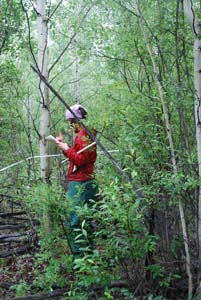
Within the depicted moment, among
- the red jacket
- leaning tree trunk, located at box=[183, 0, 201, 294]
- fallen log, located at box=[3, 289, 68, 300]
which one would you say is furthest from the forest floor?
leaning tree trunk, located at box=[183, 0, 201, 294]

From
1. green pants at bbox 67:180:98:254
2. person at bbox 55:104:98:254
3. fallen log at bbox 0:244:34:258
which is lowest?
fallen log at bbox 0:244:34:258

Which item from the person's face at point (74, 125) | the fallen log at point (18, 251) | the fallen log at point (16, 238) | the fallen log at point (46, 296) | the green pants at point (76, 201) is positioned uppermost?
the person's face at point (74, 125)

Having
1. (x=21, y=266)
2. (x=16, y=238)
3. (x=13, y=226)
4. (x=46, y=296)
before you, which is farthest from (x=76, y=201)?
(x=13, y=226)

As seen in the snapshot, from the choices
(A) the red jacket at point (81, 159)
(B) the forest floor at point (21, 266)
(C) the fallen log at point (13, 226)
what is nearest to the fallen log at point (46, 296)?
(B) the forest floor at point (21, 266)

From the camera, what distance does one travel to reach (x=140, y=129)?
343cm

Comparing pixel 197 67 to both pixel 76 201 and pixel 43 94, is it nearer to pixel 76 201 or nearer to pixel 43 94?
pixel 76 201

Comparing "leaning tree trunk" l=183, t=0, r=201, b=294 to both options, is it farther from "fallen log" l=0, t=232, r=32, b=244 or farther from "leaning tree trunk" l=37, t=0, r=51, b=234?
"fallen log" l=0, t=232, r=32, b=244

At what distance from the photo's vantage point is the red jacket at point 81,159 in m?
4.28

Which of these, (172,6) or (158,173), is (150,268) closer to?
(158,173)

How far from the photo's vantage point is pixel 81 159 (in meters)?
4.29

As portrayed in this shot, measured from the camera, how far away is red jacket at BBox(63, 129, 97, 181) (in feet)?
14.0

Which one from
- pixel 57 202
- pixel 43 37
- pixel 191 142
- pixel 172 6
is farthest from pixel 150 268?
pixel 43 37

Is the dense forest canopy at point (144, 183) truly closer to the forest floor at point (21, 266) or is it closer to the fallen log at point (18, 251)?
the forest floor at point (21, 266)

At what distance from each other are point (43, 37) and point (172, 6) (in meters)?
1.68
